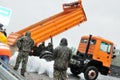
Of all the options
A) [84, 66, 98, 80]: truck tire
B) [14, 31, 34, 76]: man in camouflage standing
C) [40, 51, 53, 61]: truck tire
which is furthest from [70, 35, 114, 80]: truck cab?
[14, 31, 34, 76]: man in camouflage standing

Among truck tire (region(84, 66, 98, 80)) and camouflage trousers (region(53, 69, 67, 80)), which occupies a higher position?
camouflage trousers (region(53, 69, 67, 80))

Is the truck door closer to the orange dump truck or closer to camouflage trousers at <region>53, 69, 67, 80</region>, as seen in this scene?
the orange dump truck

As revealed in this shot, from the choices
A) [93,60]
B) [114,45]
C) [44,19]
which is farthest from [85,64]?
[44,19]

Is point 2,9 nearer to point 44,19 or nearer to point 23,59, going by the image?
point 23,59

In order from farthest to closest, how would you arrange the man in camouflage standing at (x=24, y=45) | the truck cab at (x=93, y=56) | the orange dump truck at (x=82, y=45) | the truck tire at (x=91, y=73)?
the truck cab at (x=93, y=56) < the truck tire at (x=91, y=73) < the orange dump truck at (x=82, y=45) < the man in camouflage standing at (x=24, y=45)

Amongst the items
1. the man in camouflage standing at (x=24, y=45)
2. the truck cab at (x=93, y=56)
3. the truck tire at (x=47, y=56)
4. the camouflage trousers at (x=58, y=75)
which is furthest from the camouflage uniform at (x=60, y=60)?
the truck cab at (x=93, y=56)

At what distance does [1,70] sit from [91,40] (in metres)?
14.7

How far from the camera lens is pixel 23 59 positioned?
1505 centimetres

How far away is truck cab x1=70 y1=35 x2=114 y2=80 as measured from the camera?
2064 centimetres

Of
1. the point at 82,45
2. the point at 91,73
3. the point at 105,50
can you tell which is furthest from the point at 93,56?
the point at 82,45

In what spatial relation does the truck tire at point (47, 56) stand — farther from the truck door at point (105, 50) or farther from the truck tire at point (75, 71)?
the truck door at point (105, 50)

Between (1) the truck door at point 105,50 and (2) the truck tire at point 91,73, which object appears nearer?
(2) the truck tire at point 91,73

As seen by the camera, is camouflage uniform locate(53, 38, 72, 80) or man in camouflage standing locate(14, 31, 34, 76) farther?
man in camouflage standing locate(14, 31, 34, 76)

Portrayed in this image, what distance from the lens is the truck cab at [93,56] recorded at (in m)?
20.6
